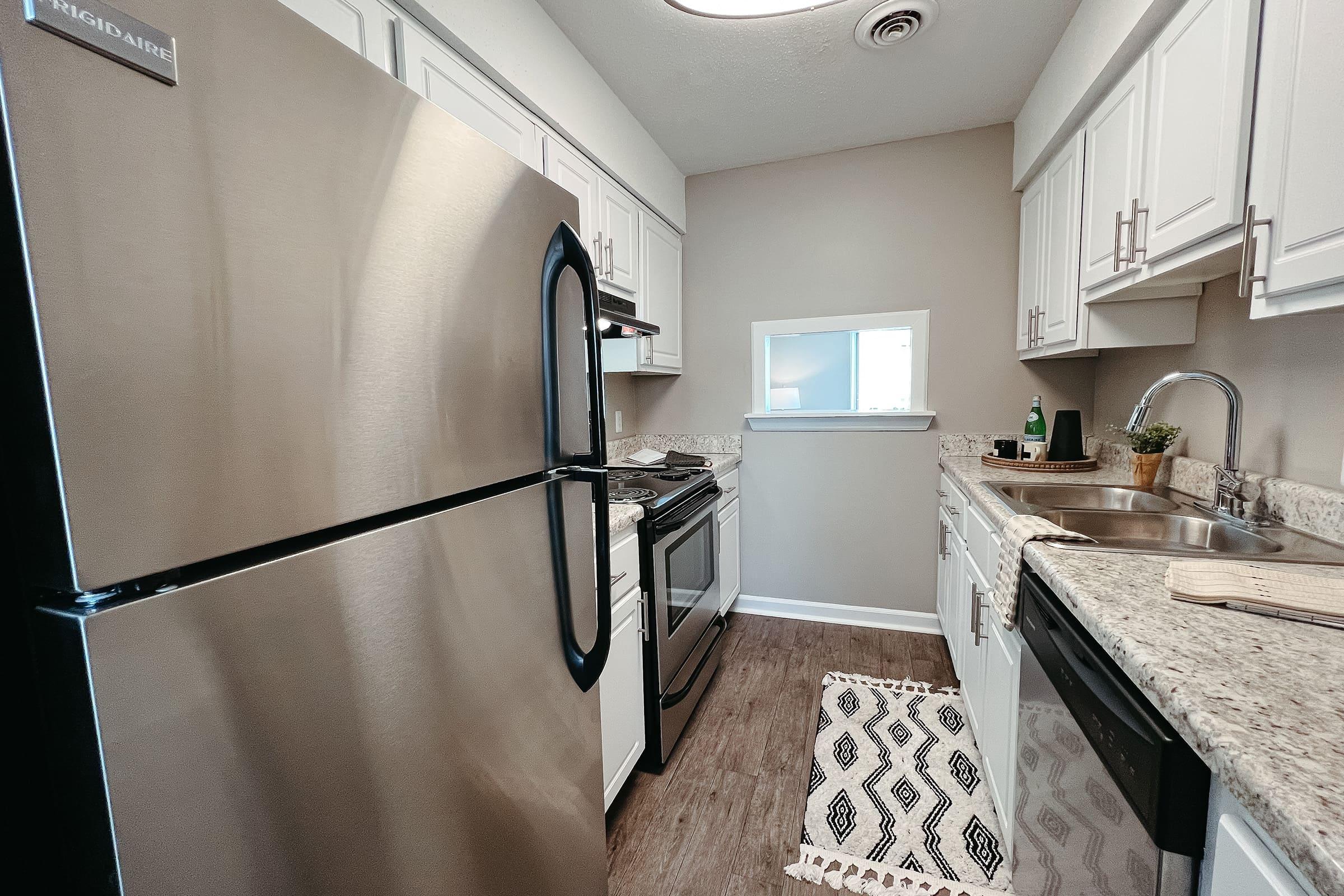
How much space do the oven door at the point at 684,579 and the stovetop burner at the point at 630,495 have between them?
0.10 metres

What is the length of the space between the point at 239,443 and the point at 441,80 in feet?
4.31

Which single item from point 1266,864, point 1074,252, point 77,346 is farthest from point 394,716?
point 1074,252

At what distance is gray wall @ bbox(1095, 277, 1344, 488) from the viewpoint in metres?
1.28

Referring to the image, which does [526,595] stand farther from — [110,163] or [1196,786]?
[1196,786]

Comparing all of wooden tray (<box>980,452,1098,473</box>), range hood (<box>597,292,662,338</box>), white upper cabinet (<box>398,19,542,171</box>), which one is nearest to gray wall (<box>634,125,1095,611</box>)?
wooden tray (<box>980,452,1098,473</box>)

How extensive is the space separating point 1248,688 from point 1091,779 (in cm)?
31

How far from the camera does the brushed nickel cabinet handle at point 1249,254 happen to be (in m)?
1.04

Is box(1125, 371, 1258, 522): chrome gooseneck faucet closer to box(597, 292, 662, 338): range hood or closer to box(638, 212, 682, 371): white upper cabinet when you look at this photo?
box(597, 292, 662, 338): range hood

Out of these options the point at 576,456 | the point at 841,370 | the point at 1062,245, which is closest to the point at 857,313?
the point at 841,370

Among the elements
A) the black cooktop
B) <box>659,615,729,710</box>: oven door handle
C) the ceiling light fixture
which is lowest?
<box>659,615,729,710</box>: oven door handle

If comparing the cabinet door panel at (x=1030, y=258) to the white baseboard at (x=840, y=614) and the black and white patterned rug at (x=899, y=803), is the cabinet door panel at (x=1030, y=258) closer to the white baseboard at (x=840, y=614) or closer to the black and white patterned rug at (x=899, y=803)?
the white baseboard at (x=840, y=614)

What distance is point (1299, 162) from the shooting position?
3.14 feet

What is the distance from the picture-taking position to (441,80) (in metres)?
1.37

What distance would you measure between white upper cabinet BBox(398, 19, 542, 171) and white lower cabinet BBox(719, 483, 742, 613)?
178 centimetres
